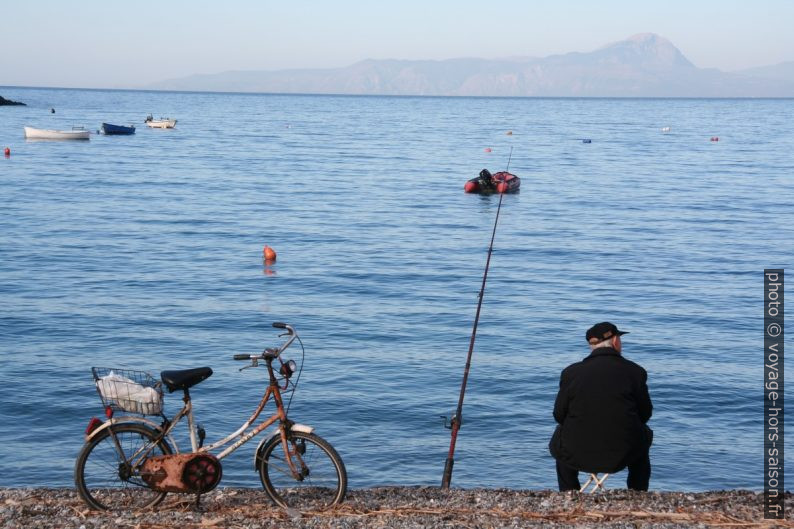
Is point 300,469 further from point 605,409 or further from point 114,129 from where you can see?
point 114,129

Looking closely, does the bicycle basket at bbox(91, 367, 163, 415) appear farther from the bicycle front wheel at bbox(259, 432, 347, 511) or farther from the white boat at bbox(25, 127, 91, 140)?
the white boat at bbox(25, 127, 91, 140)

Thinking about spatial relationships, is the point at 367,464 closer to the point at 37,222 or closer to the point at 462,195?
the point at 37,222

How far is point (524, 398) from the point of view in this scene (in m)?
16.5

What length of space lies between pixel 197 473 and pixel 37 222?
33.7 metres

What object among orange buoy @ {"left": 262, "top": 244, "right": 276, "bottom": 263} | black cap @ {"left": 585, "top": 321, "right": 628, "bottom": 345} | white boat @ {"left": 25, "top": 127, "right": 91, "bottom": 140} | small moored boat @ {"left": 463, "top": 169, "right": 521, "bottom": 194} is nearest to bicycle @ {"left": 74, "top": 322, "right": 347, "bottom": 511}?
black cap @ {"left": 585, "top": 321, "right": 628, "bottom": 345}

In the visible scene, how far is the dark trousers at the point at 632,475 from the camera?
7918mm

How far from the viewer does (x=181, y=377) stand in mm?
7457

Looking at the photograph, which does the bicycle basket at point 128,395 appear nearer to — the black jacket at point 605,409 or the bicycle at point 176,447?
the bicycle at point 176,447

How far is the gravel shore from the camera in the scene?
23.3ft

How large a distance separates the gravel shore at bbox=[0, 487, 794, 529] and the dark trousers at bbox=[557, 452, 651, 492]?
4.5 inches

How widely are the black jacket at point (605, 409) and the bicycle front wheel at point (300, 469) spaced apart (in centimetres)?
180

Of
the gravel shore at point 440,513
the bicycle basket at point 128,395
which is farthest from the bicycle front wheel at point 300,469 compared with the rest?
the bicycle basket at point 128,395

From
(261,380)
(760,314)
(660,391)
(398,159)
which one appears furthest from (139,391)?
(398,159)

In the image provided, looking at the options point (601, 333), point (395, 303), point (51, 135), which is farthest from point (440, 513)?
point (51, 135)
